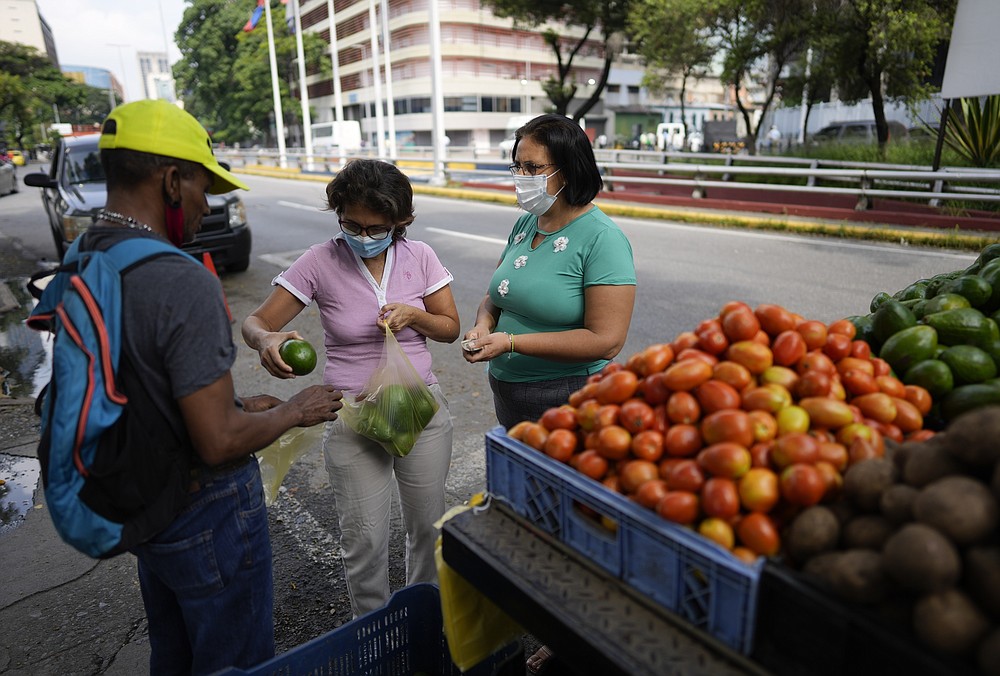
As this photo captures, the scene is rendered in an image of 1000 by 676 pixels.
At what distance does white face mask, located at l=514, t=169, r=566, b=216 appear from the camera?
272 cm

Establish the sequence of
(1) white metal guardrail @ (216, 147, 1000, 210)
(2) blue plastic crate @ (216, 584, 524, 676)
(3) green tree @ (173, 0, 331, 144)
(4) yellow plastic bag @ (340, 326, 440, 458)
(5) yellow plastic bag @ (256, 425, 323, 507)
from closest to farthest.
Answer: (2) blue plastic crate @ (216, 584, 524, 676)
(4) yellow plastic bag @ (340, 326, 440, 458)
(5) yellow plastic bag @ (256, 425, 323, 507)
(1) white metal guardrail @ (216, 147, 1000, 210)
(3) green tree @ (173, 0, 331, 144)

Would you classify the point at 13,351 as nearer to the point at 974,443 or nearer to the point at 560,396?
the point at 560,396

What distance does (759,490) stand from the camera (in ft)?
4.88

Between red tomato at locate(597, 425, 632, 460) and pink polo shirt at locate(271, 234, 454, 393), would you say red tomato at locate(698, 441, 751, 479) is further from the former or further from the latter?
pink polo shirt at locate(271, 234, 454, 393)

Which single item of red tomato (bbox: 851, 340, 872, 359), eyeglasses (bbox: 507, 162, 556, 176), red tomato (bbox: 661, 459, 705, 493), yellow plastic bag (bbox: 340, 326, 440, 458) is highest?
eyeglasses (bbox: 507, 162, 556, 176)

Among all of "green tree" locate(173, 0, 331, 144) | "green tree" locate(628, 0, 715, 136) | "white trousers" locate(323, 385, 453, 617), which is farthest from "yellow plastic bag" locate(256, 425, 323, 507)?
"green tree" locate(173, 0, 331, 144)

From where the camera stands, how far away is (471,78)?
2244 inches

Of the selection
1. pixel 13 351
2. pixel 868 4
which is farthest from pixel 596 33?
pixel 13 351

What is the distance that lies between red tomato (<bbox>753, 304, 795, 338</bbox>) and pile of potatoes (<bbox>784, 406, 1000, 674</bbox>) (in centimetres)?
52

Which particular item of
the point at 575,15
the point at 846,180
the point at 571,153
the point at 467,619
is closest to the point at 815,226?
the point at 846,180

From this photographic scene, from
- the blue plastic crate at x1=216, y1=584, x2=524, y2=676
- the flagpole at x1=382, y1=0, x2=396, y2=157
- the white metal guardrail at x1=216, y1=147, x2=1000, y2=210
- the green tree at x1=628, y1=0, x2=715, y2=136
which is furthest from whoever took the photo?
the flagpole at x1=382, y1=0, x2=396, y2=157

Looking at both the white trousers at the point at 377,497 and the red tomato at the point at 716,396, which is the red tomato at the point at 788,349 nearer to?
the red tomato at the point at 716,396

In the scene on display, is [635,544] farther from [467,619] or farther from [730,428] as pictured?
[467,619]

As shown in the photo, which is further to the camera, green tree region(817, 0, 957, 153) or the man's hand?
green tree region(817, 0, 957, 153)
